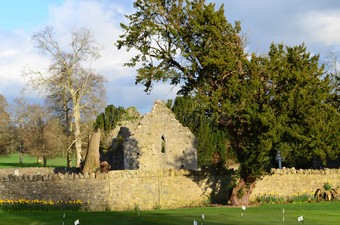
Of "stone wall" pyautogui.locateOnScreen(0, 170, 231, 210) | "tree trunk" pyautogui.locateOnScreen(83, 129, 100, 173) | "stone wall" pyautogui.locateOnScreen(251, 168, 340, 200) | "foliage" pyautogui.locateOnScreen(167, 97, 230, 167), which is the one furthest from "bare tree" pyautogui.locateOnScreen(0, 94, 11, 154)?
"stone wall" pyautogui.locateOnScreen(251, 168, 340, 200)

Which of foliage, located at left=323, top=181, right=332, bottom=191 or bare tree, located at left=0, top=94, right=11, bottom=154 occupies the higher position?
bare tree, located at left=0, top=94, right=11, bottom=154

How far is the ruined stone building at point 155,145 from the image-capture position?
3838cm

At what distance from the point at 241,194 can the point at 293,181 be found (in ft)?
19.1

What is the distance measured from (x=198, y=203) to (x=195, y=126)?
25.8 meters

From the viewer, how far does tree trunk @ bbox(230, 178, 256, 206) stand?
85.4 feet

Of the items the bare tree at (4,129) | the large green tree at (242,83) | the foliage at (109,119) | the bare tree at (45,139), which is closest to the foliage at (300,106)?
the large green tree at (242,83)

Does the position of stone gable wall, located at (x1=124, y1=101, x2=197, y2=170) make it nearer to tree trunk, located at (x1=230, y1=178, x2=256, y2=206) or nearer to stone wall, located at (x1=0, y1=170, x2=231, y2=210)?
stone wall, located at (x1=0, y1=170, x2=231, y2=210)

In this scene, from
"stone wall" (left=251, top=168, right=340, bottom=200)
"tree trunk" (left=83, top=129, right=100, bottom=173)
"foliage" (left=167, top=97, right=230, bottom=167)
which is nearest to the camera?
"tree trunk" (left=83, top=129, right=100, bottom=173)

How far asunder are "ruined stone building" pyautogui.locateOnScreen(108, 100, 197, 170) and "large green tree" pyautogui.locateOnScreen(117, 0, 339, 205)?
12668 mm

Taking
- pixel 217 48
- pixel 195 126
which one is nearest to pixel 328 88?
pixel 217 48

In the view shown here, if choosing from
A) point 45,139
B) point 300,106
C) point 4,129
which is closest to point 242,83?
point 300,106

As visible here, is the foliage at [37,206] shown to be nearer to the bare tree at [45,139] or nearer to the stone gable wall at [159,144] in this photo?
the stone gable wall at [159,144]

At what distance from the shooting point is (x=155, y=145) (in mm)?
38594

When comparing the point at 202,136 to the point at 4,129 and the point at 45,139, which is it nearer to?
the point at 45,139
